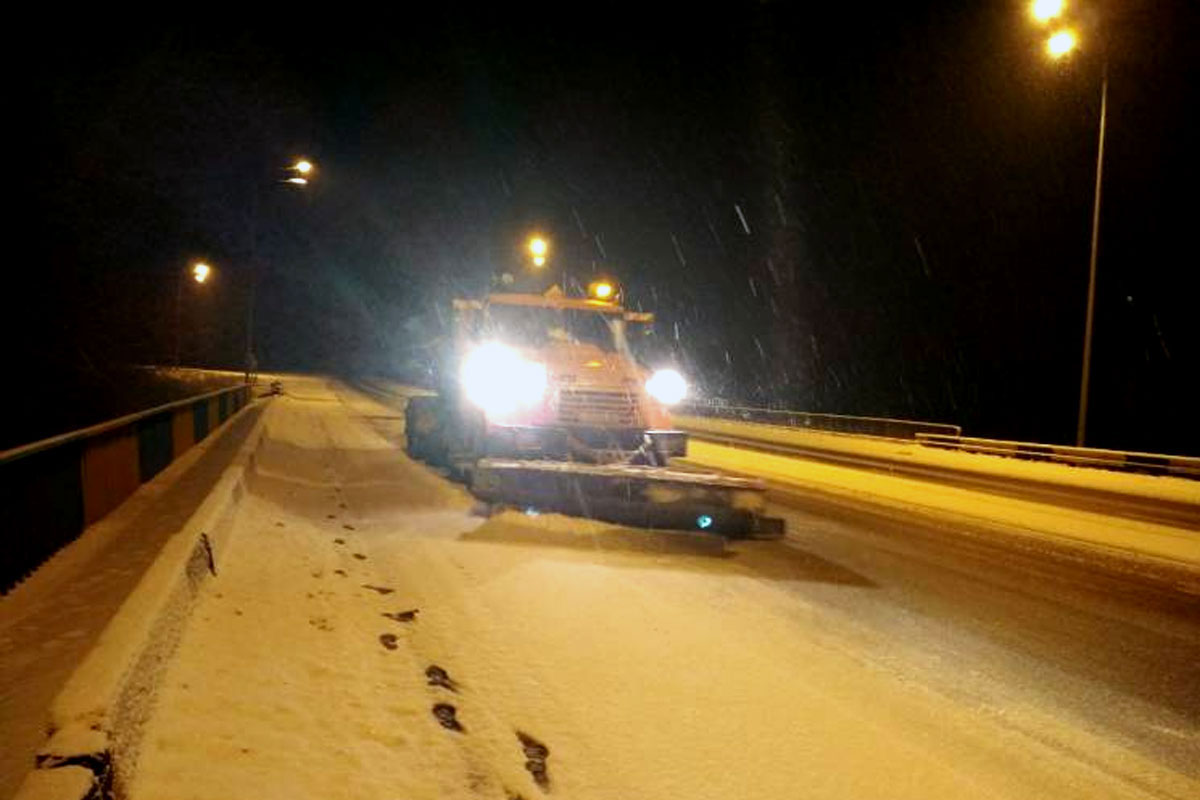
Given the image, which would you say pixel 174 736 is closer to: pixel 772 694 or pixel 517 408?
pixel 772 694

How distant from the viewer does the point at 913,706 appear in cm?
536

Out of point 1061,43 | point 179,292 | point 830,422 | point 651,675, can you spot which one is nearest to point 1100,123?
point 1061,43

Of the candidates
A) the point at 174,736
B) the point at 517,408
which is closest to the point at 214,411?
the point at 517,408

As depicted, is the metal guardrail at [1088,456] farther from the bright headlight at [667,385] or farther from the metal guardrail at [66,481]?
the metal guardrail at [66,481]

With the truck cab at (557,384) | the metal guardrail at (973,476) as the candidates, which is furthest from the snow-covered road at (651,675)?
the metal guardrail at (973,476)

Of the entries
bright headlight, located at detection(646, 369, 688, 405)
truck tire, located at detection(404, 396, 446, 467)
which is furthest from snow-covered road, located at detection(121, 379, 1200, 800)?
truck tire, located at detection(404, 396, 446, 467)

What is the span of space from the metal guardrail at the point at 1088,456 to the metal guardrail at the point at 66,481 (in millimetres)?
24014

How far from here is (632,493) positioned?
1027cm

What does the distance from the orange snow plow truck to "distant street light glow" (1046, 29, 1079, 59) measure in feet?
43.9

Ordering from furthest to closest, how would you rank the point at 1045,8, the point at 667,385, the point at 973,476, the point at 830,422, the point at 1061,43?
the point at 830,422, the point at 973,476, the point at 1061,43, the point at 1045,8, the point at 667,385

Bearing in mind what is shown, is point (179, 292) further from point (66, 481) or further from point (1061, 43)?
point (66, 481)

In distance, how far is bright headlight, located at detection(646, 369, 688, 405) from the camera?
1228 centimetres

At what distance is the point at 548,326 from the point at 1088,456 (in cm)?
2022

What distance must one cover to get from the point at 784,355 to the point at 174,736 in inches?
2717
